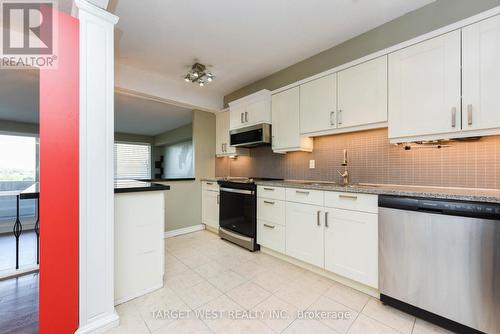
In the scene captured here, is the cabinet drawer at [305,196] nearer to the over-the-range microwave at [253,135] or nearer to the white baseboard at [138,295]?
the over-the-range microwave at [253,135]

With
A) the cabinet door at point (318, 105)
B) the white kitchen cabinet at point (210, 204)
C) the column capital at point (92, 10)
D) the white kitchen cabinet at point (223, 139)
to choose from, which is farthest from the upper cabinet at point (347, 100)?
the column capital at point (92, 10)

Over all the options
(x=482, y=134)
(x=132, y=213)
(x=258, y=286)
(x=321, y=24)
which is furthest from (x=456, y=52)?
(x=132, y=213)

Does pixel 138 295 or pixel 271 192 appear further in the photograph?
pixel 271 192

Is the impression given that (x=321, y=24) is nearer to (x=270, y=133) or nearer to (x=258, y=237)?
(x=270, y=133)

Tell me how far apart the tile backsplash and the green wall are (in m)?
0.91

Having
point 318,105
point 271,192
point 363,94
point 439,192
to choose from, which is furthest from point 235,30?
point 439,192

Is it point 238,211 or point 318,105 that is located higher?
point 318,105

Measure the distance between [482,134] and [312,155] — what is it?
1546 mm

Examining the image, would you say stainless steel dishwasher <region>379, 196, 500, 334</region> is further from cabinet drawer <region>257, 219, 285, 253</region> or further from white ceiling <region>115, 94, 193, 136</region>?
white ceiling <region>115, 94, 193, 136</region>

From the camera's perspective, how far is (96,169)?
52.4 inches

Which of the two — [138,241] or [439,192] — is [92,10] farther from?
[439,192]

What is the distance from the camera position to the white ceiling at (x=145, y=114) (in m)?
3.63

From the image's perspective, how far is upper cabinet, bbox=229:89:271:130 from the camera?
2.97m

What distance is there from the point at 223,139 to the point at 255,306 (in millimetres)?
2826
